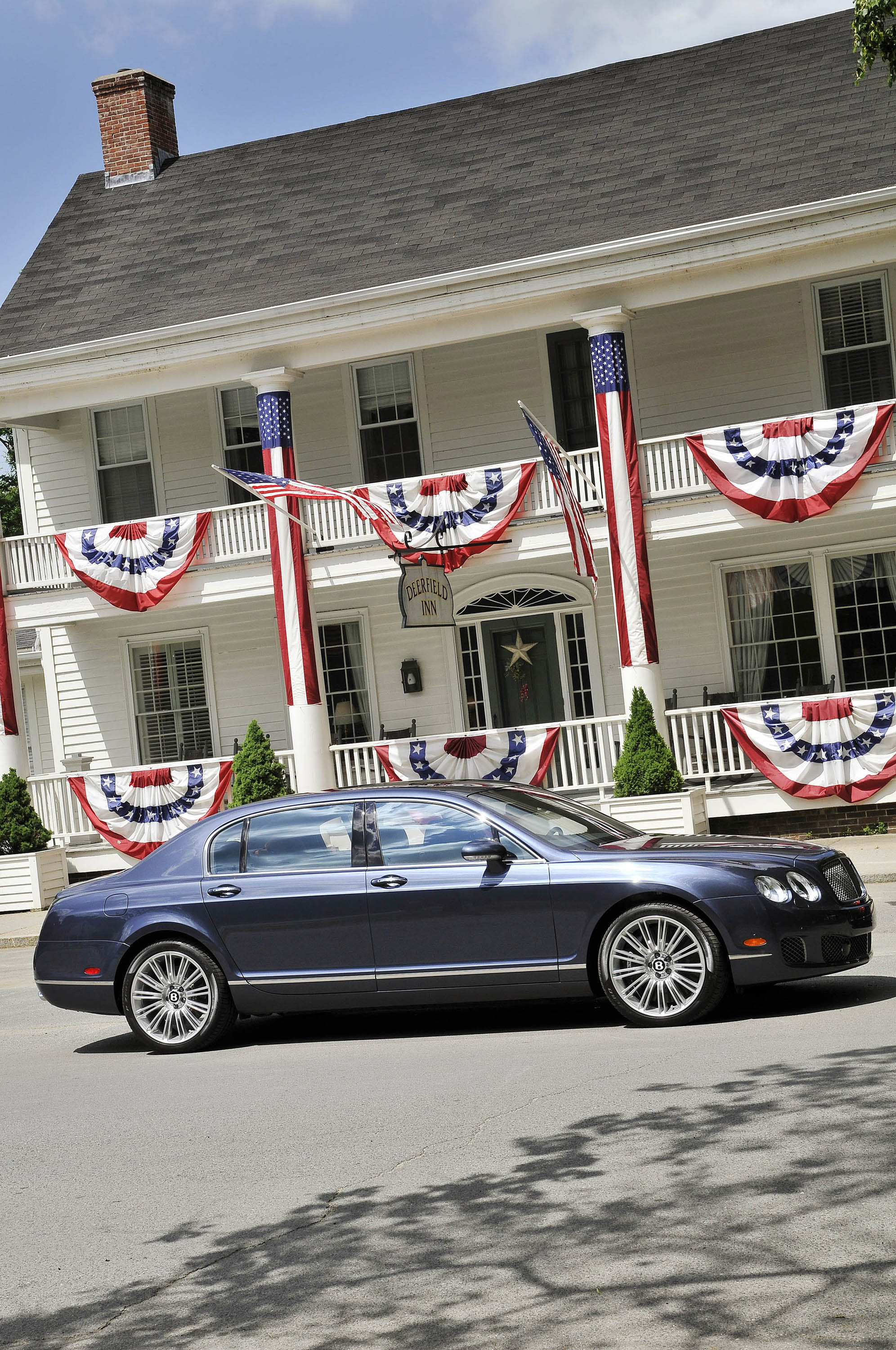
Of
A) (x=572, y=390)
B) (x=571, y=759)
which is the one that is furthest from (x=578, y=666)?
(x=572, y=390)

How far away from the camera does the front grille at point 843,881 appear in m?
8.01

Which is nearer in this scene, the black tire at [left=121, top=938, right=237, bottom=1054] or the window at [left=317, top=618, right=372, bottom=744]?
the black tire at [left=121, top=938, right=237, bottom=1054]

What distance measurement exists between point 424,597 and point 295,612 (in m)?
1.82

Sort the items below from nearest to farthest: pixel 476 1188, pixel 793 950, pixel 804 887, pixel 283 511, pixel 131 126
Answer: pixel 476 1188 < pixel 793 950 < pixel 804 887 < pixel 283 511 < pixel 131 126

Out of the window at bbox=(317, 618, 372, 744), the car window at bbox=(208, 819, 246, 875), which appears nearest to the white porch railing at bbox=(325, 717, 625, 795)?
the window at bbox=(317, 618, 372, 744)

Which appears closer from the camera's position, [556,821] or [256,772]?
[556,821]

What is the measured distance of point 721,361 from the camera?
18.7m

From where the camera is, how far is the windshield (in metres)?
8.47

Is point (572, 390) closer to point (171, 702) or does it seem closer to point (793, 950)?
point (171, 702)

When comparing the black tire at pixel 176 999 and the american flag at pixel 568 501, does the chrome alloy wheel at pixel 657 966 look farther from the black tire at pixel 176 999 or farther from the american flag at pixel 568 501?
the american flag at pixel 568 501

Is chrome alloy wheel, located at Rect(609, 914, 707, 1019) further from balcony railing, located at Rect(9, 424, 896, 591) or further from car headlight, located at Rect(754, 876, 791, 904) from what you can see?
balcony railing, located at Rect(9, 424, 896, 591)

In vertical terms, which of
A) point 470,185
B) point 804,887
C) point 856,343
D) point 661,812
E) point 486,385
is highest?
point 470,185

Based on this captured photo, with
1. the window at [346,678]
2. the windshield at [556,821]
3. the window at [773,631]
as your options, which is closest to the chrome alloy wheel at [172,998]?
the windshield at [556,821]

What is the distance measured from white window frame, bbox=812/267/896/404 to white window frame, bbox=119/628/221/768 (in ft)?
29.7
